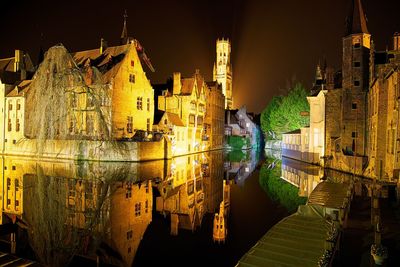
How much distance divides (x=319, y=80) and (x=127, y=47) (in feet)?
112

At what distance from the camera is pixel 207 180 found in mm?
29125

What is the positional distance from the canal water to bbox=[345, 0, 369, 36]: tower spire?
72.4 ft

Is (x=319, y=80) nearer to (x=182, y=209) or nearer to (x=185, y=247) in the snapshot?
(x=182, y=209)

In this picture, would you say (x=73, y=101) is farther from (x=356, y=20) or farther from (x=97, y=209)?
(x=356, y=20)

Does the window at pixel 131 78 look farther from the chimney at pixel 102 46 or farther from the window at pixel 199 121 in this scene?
the window at pixel 199 121

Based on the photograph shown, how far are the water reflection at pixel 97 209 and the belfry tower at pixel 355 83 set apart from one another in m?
16.3

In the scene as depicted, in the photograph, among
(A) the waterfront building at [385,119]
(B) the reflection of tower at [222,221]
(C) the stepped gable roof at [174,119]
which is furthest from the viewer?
(C) the stepped gable roof at [174,119]

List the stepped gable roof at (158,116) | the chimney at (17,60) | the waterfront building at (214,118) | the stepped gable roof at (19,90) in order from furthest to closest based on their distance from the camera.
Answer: the waterfront building at (214,118) → the chimney at (17,60) → the stepped gable roof at (158,116) → the stepped gable roof at (19,90)

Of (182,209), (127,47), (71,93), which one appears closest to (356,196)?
(182,209)

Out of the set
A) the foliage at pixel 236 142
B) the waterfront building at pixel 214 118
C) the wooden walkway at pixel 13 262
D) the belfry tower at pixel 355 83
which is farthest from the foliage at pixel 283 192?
the foliage at pixel 236 142

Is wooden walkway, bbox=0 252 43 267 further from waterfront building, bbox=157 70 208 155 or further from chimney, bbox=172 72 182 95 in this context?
chimney, bbox=172 72 182 95

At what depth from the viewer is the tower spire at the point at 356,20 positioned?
3738 cm

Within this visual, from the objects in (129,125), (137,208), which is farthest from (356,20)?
(137,208)

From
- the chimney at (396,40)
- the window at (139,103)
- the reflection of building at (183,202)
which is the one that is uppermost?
the chimney at (396,40)
